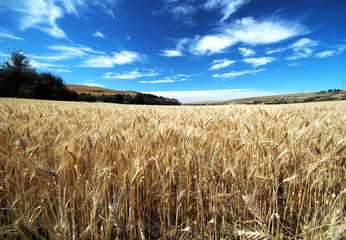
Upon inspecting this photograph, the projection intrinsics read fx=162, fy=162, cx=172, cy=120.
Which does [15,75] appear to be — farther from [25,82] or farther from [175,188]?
[175,188]

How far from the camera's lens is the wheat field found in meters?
0.87

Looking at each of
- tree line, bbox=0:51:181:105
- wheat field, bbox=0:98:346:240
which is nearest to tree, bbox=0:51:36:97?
tree line, bbox=0:51:181:105

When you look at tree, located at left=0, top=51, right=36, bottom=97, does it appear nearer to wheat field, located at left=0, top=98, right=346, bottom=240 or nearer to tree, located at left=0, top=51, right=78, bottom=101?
tree, located at left=0, top=51, right=78, bottom=101

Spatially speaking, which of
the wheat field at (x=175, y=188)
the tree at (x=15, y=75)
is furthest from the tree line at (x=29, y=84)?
the wheat field at (x=175, y=188)

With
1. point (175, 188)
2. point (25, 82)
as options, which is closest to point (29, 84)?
point (25, 82)

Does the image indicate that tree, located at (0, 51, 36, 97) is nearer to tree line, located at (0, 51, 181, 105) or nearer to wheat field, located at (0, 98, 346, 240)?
tree line, located at (0, 51, 181, 105)

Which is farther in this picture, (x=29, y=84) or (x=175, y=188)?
(x=29, y=84)

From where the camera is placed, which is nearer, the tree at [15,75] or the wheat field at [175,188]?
the wheat field at [175,188]

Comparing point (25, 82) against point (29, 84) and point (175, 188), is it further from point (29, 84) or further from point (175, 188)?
point (175, 188)

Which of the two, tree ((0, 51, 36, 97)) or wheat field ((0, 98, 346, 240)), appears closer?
wheat field ((0, 98, 346, 240))

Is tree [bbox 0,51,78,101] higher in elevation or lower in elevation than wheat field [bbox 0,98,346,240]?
higher

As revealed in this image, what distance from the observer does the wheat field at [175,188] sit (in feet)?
2.87

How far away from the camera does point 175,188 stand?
1401 millimetres

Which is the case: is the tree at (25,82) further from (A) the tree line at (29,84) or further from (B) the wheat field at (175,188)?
(B) the wheat field at (175,188)
